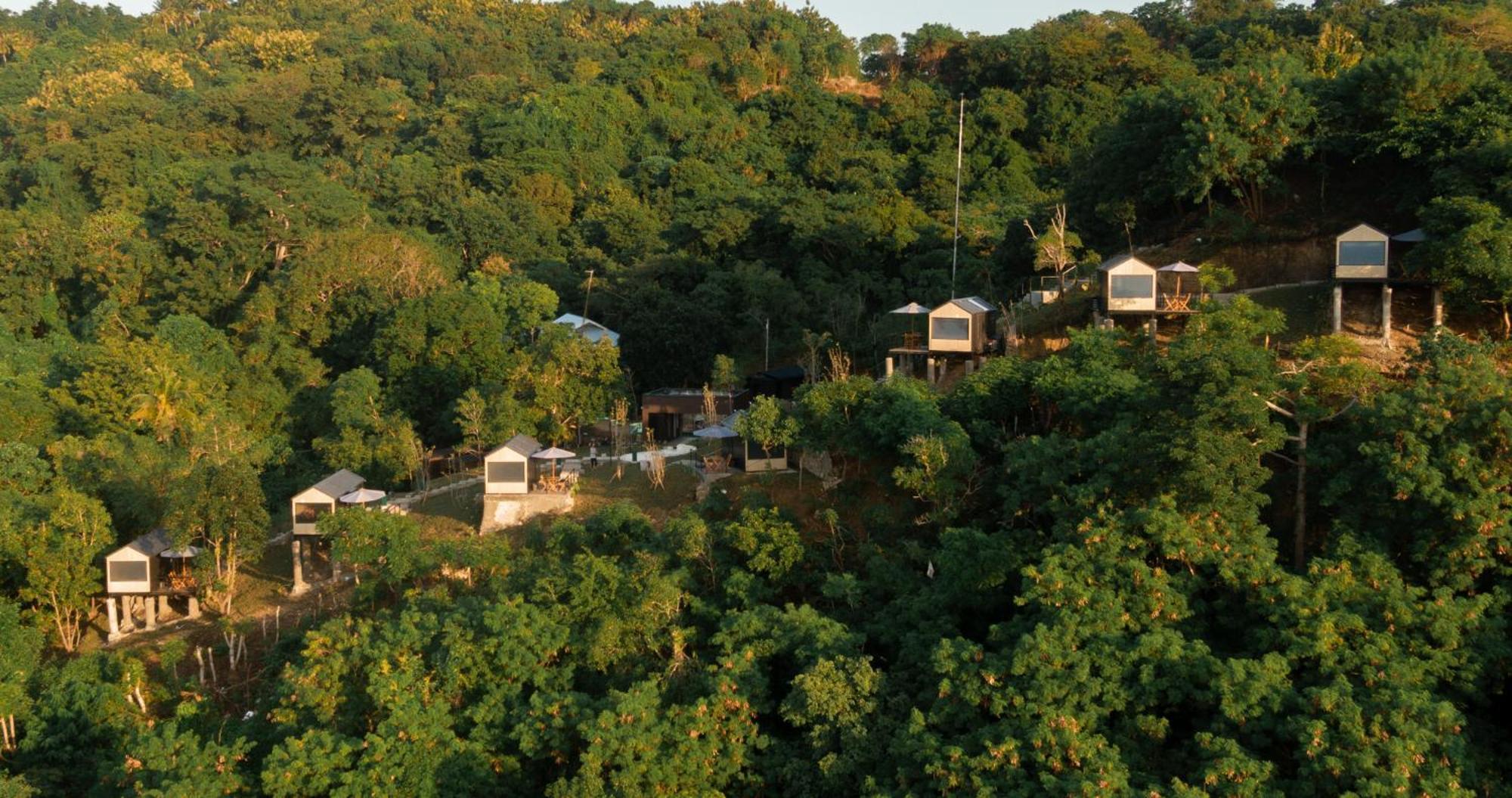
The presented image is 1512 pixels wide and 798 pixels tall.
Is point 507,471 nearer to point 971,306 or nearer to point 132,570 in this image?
point 132,570

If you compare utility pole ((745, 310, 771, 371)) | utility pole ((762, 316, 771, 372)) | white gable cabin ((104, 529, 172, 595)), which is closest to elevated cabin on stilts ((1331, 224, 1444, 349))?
utility pole ((762, 316, 771, 372))

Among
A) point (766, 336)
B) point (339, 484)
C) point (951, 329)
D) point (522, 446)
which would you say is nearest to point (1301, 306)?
point (951, 329)

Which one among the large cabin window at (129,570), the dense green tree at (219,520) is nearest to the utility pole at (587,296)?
the dense green tree at (219,520)

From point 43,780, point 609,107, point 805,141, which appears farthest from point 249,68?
point 43,780

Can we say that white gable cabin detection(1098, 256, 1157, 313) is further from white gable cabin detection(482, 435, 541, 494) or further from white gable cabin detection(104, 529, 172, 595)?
white gable cabin detection(104, 529, 172, 595)

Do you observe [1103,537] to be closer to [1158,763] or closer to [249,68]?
[1158,763]
